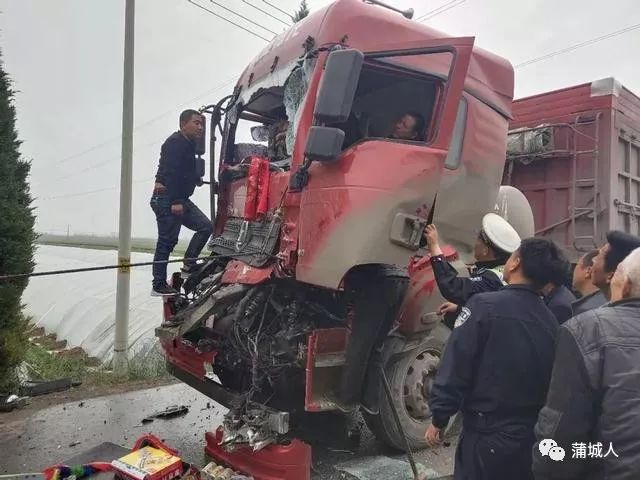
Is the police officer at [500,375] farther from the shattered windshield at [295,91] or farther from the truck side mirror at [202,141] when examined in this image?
the truck side mirror at [202,141]

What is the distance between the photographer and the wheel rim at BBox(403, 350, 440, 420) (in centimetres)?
352

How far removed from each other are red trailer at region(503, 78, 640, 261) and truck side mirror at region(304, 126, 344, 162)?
342cm

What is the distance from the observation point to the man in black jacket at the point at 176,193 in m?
4.54

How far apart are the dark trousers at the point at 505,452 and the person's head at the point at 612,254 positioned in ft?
2.38

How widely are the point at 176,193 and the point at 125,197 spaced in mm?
1434

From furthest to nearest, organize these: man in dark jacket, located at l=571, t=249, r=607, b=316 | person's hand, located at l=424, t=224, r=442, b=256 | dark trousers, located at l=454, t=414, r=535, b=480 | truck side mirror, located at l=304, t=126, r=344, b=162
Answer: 1. truck side mirror, located at l=304, t=126, r=344, b=162
2. person's hand, located at l=424, t=224, r=442, b=256
3. man in dark jacket, located at l=571, t=249, r=607, b=316
4. dark trousers, located at l=454, t=414, r=535, b=480

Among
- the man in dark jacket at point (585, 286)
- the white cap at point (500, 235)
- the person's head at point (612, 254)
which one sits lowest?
the man in dark jacket at point (585, 286)

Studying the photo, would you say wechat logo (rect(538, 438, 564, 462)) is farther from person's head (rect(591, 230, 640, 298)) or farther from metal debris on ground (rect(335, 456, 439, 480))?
metal debris on ground (rect(335, 456, 439, 480))

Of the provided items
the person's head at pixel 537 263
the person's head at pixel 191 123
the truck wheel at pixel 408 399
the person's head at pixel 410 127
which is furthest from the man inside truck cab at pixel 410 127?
the person's head at pixel 191 123

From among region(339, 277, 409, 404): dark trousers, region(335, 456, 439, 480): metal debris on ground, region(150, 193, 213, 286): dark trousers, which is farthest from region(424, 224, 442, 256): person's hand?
region(150, 193, 213, 286): dark trousers

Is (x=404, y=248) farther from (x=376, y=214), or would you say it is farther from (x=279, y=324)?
(x=279, y=324)

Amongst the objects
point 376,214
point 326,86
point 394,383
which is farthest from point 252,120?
point 394,383

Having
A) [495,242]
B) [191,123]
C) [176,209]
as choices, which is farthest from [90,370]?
[495,242]

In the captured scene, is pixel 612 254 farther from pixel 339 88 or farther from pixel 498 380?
pixel 339 88
